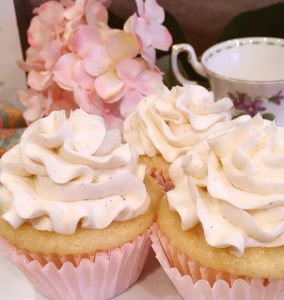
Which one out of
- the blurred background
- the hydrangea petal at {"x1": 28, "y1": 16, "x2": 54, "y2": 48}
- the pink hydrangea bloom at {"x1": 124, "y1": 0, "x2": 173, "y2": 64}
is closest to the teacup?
the pink hydrangea bloom at {"x1": 124, "y1": 0, "x2": 173, "y2": 64}

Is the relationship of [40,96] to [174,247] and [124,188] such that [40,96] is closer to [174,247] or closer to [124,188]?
[124,188]

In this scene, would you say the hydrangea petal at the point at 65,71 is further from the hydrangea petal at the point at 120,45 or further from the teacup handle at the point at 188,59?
the teacup handle at the point at 188,59

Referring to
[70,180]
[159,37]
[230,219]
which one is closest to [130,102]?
[159,37]

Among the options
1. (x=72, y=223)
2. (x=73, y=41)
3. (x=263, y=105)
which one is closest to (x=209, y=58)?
(x=263, y=105)

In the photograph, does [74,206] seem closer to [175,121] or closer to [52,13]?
[175,121]

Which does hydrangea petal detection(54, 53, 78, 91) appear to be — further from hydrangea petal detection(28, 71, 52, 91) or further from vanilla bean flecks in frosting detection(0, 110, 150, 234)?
vanilla bean flecks in frosting detection(0, 110, 150, 234)

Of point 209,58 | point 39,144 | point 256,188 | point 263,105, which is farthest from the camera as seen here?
point 209,58
